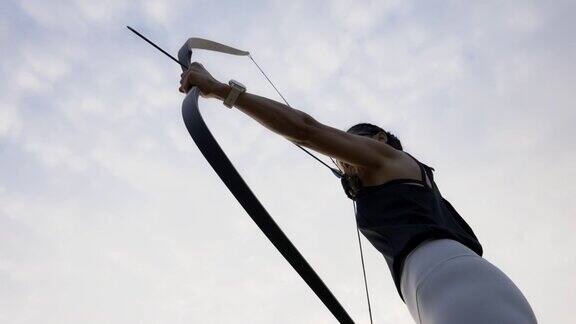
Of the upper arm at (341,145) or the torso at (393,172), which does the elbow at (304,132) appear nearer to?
the upper arm at (341,145)

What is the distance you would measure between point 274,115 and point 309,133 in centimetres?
14

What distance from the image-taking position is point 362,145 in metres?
2.18

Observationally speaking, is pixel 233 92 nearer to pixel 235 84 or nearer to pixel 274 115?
pixel 235 84

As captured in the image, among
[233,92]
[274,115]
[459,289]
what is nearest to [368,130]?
[274,115]

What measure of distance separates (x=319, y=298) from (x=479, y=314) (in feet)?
2.75

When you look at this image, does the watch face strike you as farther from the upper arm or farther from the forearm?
the upper arm

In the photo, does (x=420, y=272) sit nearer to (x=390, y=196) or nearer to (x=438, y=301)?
(x=438, y=301)

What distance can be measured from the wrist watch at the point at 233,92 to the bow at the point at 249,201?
0.13 m

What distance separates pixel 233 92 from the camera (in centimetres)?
219

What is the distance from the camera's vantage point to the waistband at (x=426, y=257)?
5.88 feet

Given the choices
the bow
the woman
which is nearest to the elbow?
the woman

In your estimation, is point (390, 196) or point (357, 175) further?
point (357, 175)

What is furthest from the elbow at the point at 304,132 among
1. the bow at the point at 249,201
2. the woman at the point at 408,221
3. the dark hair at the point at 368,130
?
the dark hair at the point at 368,130

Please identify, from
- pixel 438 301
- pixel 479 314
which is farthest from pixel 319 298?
pixel 479 314
